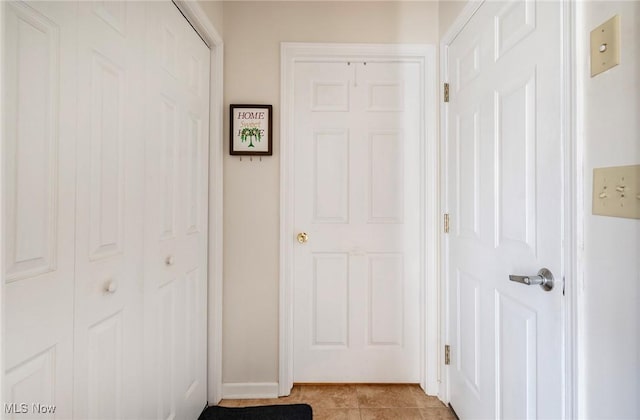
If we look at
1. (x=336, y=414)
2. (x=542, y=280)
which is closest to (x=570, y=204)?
(x=542, y=280)

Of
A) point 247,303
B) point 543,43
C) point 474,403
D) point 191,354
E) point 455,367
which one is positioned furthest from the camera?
point 247,303

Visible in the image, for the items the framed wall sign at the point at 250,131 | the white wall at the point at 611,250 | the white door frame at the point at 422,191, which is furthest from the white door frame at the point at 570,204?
the framed wall sign at the point at 250,131

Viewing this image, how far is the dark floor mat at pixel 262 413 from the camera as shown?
5.33 ft

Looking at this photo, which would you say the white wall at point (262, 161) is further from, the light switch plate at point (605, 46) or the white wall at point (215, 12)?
the light switch plate at point (605, 46)

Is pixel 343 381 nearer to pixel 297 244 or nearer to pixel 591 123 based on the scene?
pixel 297 244

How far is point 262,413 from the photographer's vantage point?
1.66 meters

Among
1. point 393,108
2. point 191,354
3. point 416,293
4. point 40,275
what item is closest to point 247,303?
point 191,354

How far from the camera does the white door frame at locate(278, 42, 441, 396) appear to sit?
5.96 feet

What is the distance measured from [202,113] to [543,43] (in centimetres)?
151

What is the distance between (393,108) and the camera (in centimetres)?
188

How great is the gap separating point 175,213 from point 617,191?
4.96ft

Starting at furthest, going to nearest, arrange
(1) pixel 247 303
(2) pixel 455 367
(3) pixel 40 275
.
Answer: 1. (1) pixel 247 303
2. (2) pixel 455 367
3. (3) pixel 40 275

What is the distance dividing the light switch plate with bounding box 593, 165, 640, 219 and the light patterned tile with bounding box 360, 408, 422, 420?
1403mm

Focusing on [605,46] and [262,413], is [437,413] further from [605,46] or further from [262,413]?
[605,46]
